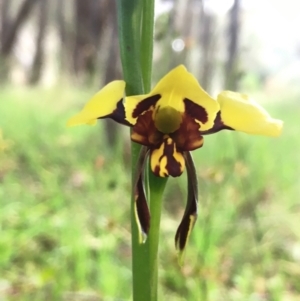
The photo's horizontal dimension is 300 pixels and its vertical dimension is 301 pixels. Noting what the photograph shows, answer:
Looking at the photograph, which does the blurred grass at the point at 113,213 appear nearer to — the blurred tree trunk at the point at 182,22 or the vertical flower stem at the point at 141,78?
the blurred tree trunk at the point at 182,22

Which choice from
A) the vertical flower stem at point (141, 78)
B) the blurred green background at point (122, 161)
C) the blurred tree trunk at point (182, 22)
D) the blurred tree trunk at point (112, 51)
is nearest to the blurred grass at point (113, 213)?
the blurred green background at point (122, 161)

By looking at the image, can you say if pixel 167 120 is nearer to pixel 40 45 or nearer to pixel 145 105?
pixel 145 105

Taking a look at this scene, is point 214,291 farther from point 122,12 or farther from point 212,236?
point 122,12

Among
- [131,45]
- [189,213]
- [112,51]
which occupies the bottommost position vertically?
[189,213]

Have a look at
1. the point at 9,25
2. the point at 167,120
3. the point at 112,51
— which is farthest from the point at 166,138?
the point at 9,25

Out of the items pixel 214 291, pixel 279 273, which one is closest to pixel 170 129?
pixel 214 291

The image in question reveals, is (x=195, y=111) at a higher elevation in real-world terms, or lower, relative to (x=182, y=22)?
lower

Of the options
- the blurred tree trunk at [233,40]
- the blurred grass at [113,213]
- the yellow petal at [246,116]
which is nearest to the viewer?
the yellow petal at [246,116]

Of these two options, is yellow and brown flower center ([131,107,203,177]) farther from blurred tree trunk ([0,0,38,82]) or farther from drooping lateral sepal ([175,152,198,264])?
blurred tree trunk ([0,0,38,82])
